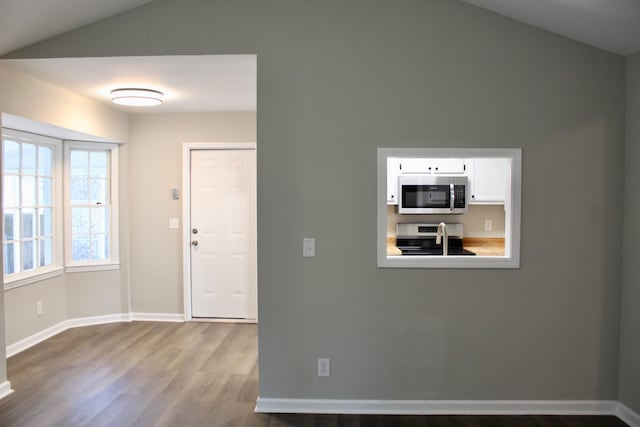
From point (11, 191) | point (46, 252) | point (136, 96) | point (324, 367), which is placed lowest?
point (324, 367)

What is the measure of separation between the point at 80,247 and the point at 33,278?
0.66 meters

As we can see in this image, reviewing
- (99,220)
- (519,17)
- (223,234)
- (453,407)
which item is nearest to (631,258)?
(453,407)

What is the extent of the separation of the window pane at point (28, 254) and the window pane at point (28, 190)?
39 centimetres

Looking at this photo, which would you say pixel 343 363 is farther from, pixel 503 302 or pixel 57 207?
pixel 57 207

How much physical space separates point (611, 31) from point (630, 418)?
2387 millimetres

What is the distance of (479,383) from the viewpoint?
2775mm

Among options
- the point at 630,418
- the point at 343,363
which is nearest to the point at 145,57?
the point at 343,363

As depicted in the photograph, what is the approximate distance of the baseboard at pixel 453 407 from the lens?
275 centimetres

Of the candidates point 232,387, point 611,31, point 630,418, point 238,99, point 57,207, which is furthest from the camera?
point 57,207

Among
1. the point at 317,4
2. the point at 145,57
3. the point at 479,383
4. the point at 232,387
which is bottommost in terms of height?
the point at 232,387

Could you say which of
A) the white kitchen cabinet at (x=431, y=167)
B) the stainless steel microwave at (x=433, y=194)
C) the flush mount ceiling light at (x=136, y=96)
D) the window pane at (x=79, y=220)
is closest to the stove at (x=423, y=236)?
the stainless steel microwave at (x=433, y=194)

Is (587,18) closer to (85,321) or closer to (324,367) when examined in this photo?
(324,367)

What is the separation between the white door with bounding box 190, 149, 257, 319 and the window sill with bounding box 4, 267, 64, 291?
1.36 metres

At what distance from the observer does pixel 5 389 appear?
9.87 ft
